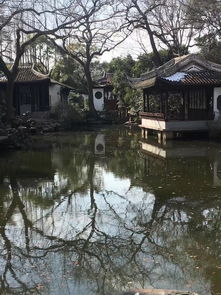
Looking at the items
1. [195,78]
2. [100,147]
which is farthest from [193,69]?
[100,147]

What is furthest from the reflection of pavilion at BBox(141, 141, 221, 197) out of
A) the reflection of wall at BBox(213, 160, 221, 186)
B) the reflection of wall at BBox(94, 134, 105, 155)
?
the reflection of wall at BBox(94, 134, 105, 155)

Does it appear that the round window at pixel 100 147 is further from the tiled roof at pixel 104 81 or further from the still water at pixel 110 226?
the tiled roof at pixel 104 81

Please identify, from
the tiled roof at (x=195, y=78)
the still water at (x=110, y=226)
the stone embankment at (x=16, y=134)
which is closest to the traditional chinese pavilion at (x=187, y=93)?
the tiled roof at (x=195, y=78)

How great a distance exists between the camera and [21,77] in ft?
111

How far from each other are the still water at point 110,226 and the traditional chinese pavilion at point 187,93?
692 centimetres

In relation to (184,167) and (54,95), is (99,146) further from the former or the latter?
(54,95)

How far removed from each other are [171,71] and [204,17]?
923 cm

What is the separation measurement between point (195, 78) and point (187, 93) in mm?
1025

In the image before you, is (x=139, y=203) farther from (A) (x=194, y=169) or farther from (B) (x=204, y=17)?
(B) (x=204, y=17)

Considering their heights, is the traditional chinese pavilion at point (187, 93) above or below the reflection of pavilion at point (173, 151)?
above

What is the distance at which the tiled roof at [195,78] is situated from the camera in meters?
22.1

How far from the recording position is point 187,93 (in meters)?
23.6

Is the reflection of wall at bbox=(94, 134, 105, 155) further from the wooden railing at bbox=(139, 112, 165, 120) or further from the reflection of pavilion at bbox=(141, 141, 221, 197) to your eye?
the wooden railing at bbox=(139, 112, 165, 120)

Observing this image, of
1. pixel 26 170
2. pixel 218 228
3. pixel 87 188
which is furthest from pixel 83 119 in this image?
pixel 218 228
